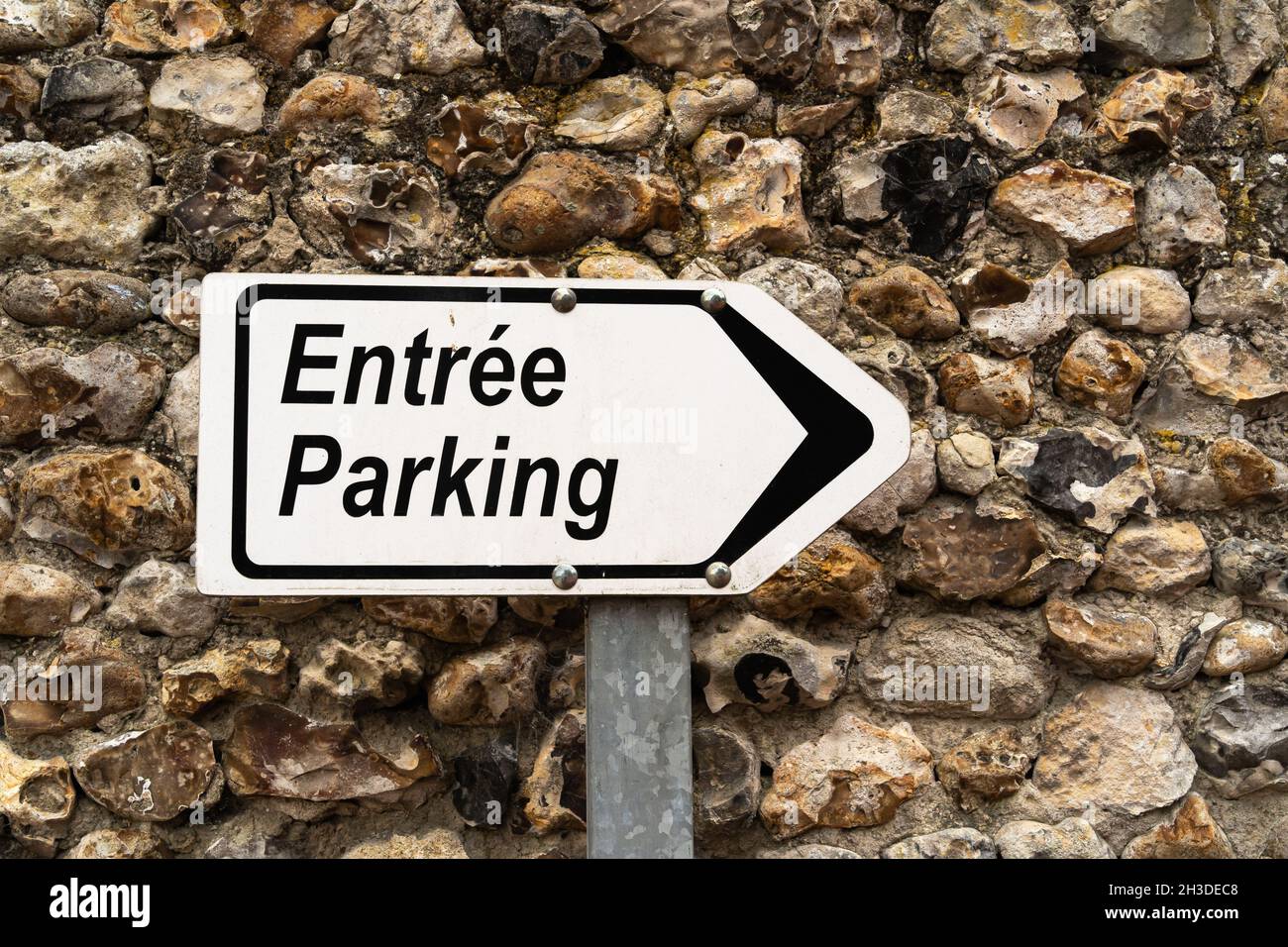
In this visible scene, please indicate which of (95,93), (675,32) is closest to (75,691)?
(95,93)

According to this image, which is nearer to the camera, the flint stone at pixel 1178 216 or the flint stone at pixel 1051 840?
the flint stone at pixel 1051 840

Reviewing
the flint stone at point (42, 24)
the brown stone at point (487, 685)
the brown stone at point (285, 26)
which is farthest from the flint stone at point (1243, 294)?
the flint stone at point (42, 24)

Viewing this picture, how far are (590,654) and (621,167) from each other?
39.6 inches

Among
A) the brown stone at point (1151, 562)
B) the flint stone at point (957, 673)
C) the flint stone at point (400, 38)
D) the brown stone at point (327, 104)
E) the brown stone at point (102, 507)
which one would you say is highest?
the flint stone at point (400, 38)

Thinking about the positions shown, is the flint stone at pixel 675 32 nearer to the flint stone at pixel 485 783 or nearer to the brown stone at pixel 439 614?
the brown stone at pixel 439 614

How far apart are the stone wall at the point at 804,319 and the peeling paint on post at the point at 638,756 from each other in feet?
2.27

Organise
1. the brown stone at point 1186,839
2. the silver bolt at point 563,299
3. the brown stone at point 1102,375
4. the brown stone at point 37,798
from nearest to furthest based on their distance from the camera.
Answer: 1. the silver bolt at point 563,299
2. the brown stone at point 37,798
3. the brown stone at point 1186,839
4. the brown stone at point 1102,375

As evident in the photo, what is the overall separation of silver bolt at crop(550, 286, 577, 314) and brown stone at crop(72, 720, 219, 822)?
96 cm

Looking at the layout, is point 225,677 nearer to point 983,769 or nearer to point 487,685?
point 487,685

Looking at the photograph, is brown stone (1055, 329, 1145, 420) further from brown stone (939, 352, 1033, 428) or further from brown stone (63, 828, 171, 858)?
brown stone (63, 828, 171, 858)

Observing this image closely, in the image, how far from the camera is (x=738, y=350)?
3.94 feet

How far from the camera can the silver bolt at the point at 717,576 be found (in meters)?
1.14

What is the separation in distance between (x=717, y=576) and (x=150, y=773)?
1028 millimetres

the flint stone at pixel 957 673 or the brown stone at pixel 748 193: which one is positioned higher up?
the brown stone at pixel 748 193
